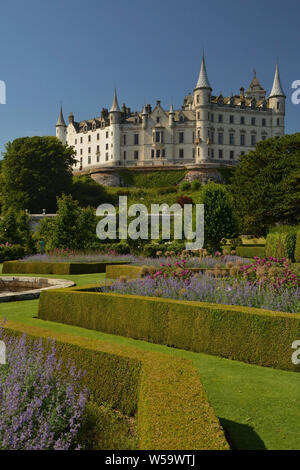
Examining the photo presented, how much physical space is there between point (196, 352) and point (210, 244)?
67.2 feet

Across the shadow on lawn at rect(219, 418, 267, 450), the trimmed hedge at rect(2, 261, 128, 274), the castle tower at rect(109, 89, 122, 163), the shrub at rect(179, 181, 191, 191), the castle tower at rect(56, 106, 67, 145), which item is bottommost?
the shadow on lawn at rect(219, 418, 267, 450)

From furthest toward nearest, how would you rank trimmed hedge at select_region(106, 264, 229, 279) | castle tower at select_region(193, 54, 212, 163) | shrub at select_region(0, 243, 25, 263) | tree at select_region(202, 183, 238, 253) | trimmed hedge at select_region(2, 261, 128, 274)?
castle tower at select_region(193, 54, 212, 163)
tree at select_region(202, 183, 238, 253)
shrub at select_region(0, 243, 25, 263)
trimmed hedge at select_region(2, 261, 128, 274)
trimmed hedge at select_region(106, 264, 229, 279)

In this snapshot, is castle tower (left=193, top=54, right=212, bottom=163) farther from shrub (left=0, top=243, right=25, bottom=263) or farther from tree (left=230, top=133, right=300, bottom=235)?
shrub (left=0, top=243, right=25, bottom=263)

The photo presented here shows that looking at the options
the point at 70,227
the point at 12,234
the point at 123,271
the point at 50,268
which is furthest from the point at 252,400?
the point at 12,234

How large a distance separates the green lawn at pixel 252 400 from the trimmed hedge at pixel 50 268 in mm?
11043

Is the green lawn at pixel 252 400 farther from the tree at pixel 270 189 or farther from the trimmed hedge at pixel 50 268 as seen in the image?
the tree at pixel 270 189

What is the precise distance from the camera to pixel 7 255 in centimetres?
2433

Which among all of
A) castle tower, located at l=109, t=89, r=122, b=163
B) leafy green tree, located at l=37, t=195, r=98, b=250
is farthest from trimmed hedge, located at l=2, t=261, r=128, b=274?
castle tower, located at l=109, t=89, r=122, b=163

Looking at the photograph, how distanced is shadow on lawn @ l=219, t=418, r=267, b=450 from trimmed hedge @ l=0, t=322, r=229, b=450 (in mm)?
633

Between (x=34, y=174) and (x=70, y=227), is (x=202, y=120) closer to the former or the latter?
(x=34, y=174)

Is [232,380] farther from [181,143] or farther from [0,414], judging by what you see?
[181,143]

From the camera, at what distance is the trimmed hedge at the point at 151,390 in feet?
9.10

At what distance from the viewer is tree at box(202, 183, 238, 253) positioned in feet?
85.2
